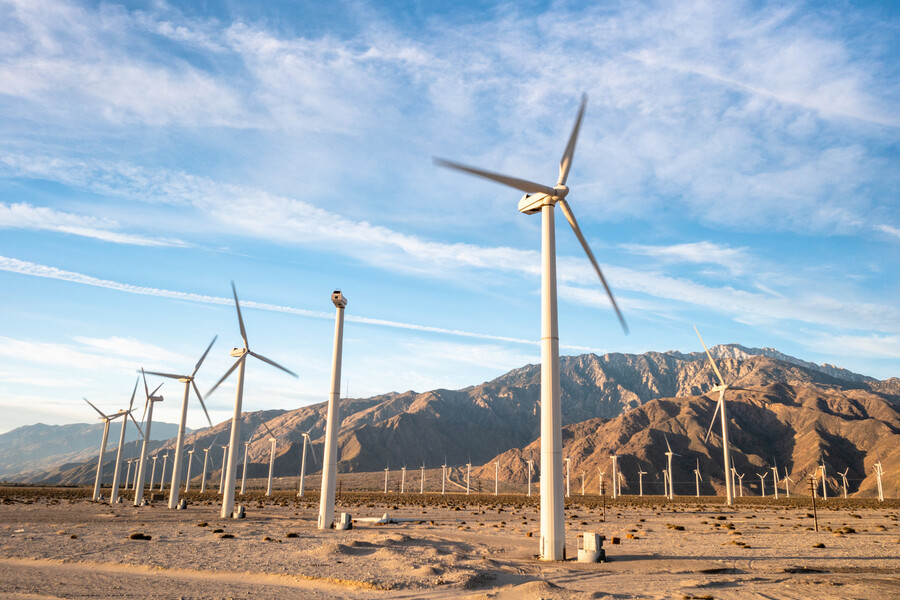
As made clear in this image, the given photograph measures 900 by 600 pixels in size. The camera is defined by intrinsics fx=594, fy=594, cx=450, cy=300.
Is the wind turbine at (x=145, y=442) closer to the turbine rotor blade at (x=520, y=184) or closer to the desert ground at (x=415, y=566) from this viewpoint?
the desert ground at (x=415, y=566)

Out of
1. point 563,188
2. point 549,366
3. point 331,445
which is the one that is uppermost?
point 563,188

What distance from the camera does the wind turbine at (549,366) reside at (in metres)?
27.9

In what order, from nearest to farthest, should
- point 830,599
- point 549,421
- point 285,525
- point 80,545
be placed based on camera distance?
point 830,599
point 549,421
point 80,545
point 285,525

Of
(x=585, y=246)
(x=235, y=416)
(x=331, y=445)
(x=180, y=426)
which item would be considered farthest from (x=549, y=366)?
(x=180, y=426)

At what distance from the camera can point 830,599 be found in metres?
20.8

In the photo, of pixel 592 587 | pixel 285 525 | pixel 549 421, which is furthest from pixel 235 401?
pixel 592 587

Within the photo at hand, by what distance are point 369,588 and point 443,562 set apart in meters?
6.52

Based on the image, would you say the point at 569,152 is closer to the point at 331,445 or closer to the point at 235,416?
the point at 331,445

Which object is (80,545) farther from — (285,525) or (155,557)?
(285,525)

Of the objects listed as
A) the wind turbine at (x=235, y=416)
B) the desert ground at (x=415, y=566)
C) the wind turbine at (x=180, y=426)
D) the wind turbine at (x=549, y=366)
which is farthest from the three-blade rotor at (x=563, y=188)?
the wind turbine at (x=180, y=426)

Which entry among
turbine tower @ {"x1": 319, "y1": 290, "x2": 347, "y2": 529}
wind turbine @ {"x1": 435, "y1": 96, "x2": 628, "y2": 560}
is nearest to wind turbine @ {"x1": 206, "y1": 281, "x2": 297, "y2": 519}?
turbine tower @ {"x1": 319, "y1": 290, "x2": 347, "y2": 529}

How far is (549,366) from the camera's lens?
28859 millimetres

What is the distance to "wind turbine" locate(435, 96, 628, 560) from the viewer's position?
27906 mm

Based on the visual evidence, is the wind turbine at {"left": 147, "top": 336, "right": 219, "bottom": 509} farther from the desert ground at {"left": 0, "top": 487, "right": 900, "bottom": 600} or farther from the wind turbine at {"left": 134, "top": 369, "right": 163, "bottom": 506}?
the desert ground at {"left": 0, "top": 487, "right": 900, "bottom": 600}
